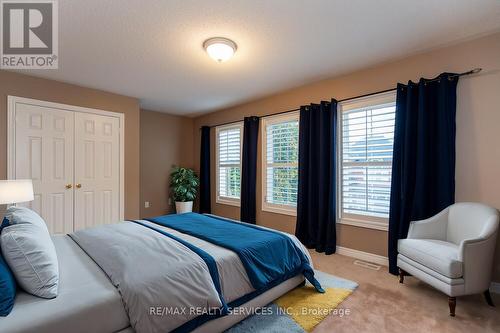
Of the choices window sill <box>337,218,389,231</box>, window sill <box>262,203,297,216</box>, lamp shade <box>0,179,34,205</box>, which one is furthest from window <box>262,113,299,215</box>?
lamp shade <box>0,179,34,205</box>

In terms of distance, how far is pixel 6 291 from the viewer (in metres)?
1.16

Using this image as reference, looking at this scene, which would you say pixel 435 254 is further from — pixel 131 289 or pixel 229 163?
pixel 229 163

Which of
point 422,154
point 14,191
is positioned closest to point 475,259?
point 422,154

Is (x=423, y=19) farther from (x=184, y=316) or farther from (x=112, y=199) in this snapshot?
(x=112, y=199)

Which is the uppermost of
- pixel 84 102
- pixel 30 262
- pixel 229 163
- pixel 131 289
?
pixel 84 102

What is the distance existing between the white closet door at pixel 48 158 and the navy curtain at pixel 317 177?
346 centimetres

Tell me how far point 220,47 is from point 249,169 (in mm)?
2474

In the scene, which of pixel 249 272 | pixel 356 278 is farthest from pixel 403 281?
pixel 249 272

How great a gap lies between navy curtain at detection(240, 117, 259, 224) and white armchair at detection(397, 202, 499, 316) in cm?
253

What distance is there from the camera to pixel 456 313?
2006mm

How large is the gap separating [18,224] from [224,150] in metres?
3.86

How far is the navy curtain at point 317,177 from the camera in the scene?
3.42 metres

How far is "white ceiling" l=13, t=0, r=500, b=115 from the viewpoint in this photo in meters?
2.02

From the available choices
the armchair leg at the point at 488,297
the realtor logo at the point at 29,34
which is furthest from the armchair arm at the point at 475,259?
the realtor logo at the point at 29,34
